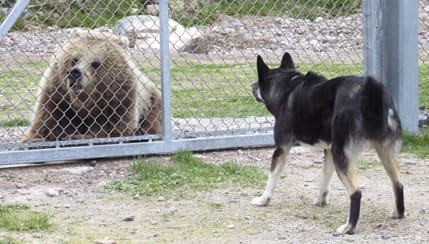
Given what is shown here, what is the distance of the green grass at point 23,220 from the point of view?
523 cm

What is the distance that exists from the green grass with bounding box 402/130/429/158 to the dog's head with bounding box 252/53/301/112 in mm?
1808

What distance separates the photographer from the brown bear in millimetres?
7309

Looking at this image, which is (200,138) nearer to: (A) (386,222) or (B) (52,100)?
(B) (52,100)

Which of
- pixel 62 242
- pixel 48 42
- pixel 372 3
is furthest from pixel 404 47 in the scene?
pixel 48 42

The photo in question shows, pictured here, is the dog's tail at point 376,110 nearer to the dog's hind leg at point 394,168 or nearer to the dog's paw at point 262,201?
the dog's hind leg at point 394,168

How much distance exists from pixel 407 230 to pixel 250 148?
98.7 inches

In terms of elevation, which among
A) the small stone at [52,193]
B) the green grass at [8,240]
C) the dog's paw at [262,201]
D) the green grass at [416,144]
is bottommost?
the green grass at [416,144]

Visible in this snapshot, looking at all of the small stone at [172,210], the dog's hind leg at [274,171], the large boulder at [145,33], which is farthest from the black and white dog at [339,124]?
the large boulder at [145,33]

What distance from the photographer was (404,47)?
24.9 feet

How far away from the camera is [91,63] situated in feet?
24.0

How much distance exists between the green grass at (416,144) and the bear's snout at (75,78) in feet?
9.52

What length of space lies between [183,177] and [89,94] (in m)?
1.32

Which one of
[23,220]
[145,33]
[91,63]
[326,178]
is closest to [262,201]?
[326,178]

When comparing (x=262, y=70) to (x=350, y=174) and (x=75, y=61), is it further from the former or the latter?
(x=75, y=61)
